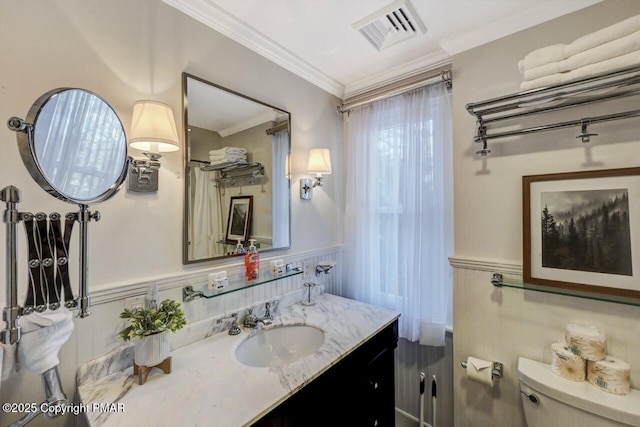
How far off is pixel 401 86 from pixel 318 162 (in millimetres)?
740

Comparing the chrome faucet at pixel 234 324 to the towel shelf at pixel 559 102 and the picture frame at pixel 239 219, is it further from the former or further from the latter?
the towel shelf at pixel 559 102

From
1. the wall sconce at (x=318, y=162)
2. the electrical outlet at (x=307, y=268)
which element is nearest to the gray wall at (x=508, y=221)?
the wall sconce at (x=318, y=162)

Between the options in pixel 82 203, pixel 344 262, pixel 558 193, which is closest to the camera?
pixel 82 203

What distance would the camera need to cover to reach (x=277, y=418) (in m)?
0.86

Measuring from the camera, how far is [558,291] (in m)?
1.12

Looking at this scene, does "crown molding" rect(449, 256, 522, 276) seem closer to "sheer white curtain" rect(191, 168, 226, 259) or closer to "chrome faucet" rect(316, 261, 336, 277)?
"chrome faucet" rect(316, 261, 336, 277)

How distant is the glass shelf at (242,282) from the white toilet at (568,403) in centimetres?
117

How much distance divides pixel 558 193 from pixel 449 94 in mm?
793

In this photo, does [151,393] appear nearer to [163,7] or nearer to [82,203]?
[82,203]

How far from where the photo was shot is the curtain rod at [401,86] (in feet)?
5.09

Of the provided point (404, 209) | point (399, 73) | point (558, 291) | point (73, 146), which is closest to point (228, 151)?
point (73, 146)

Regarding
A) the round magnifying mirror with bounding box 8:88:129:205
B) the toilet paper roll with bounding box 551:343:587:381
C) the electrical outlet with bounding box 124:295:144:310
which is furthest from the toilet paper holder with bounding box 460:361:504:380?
the round magnifying mirror with bounding box 8:88:129:205

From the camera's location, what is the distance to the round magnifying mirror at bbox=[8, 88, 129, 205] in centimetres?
62

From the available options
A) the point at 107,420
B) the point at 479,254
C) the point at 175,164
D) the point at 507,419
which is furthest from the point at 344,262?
the point at 107,420
